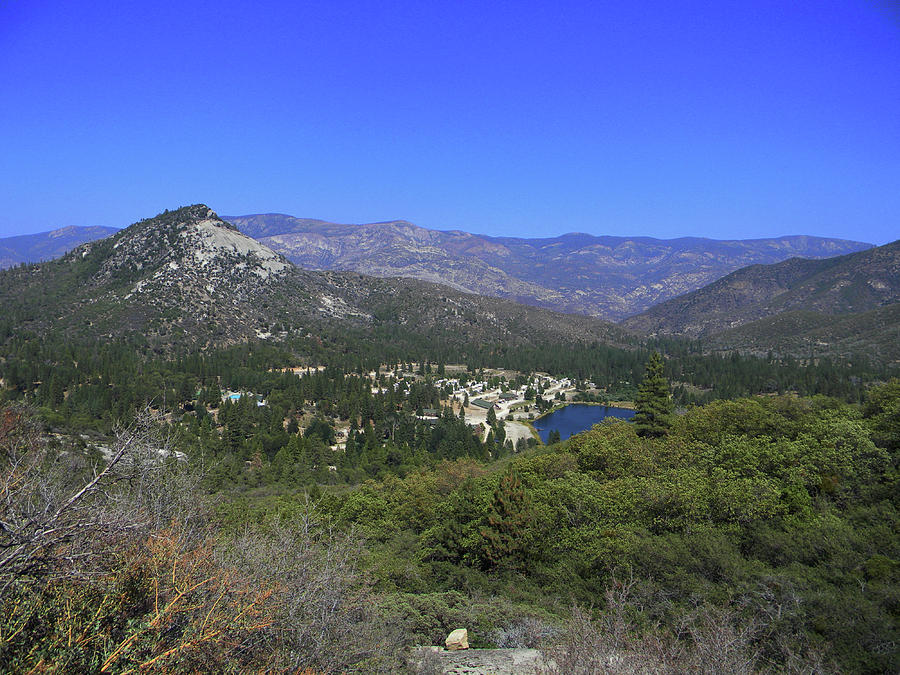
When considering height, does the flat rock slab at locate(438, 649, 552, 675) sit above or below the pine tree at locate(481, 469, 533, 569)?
above

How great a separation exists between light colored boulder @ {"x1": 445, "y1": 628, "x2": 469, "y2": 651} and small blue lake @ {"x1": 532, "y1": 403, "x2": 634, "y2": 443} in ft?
193

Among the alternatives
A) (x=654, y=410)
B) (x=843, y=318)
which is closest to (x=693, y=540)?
(x=654, y=410)

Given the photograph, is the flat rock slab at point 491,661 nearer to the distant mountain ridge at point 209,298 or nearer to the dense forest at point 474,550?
the dense forest at point 474,550

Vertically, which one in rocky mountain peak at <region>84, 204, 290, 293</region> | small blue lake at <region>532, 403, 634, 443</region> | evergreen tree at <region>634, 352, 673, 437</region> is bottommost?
small blue lake at <region>532, 403, 634, 443</region>

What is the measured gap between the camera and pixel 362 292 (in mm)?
162875

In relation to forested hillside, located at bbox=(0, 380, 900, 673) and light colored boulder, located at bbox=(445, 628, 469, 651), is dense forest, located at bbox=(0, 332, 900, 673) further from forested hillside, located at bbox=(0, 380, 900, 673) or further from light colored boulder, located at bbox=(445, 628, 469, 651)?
light colored boulder, located at bbox=(445, 628, 469, 651)

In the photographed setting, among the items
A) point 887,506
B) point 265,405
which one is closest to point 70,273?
point 265,405

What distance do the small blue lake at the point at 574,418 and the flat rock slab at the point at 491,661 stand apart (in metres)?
59.3

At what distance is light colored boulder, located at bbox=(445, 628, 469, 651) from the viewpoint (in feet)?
40.8

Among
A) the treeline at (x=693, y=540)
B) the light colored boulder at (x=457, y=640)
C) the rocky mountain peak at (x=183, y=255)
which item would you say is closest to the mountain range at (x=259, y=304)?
the rocky mountain peak at (x=183, y=255)

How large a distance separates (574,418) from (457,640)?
74.9m

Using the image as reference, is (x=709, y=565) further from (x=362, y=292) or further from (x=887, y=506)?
(x=362, y=292)

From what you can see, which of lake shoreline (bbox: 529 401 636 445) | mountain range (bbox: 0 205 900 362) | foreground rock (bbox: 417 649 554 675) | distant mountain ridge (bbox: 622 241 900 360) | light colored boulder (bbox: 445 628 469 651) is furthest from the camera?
distant mountain ridge (bbox: 622 241 900 360)

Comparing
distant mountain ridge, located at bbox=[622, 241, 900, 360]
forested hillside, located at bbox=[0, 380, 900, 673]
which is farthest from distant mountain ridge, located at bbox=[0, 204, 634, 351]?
forested hillside, located at bbox=[0, 380, 900, 673]
